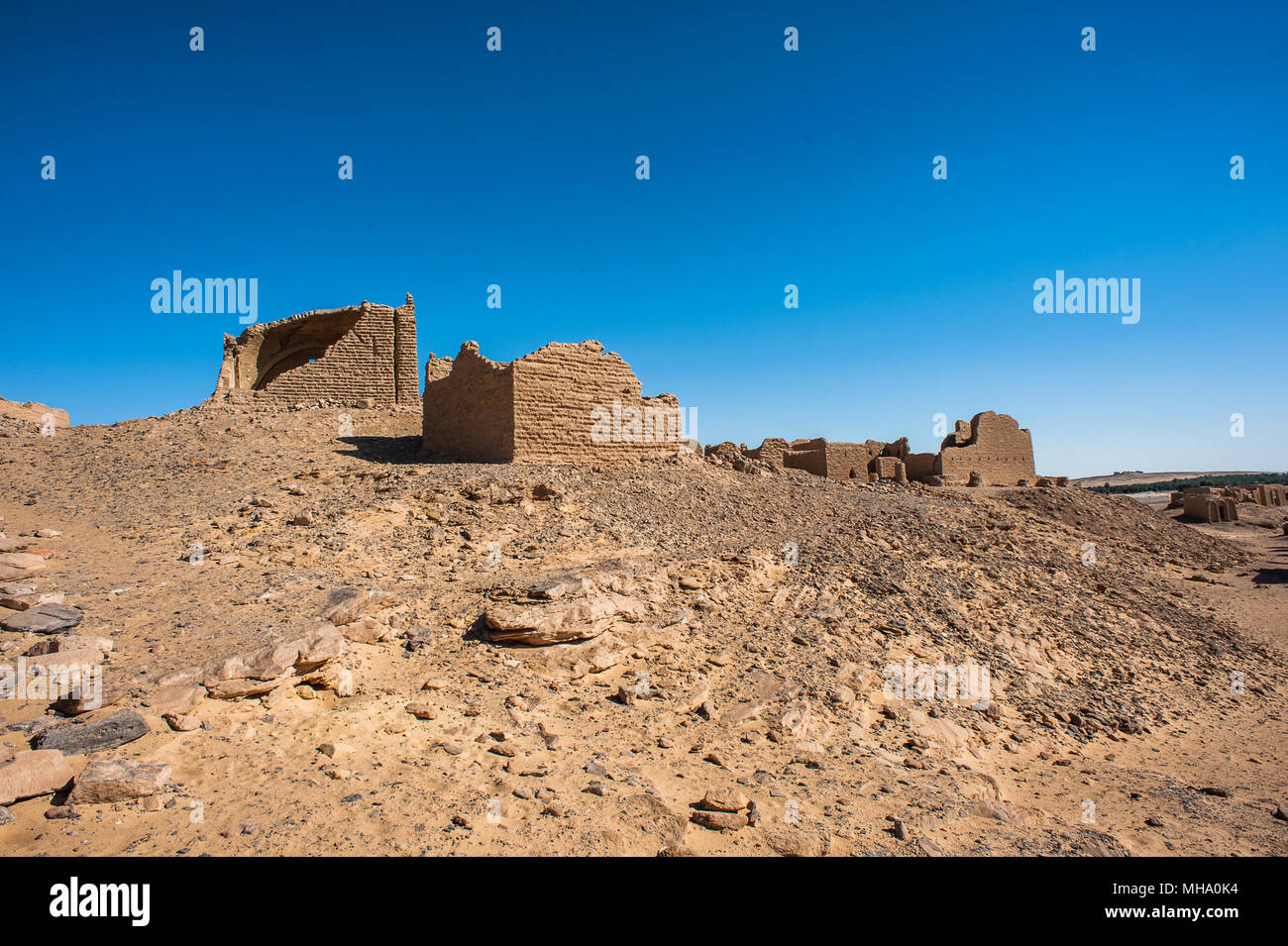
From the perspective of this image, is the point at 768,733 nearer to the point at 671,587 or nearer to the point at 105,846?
the point at 671,587

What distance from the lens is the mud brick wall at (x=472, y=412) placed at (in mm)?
11570

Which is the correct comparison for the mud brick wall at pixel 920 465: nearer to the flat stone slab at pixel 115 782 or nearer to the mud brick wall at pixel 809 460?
the mud brick wall at pixel 809 460

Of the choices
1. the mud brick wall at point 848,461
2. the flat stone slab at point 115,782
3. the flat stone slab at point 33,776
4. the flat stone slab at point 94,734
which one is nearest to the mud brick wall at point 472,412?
the flat stone slab at point 94,734

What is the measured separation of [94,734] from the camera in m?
3.85

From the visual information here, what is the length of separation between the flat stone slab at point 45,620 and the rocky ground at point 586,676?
2 centimetres

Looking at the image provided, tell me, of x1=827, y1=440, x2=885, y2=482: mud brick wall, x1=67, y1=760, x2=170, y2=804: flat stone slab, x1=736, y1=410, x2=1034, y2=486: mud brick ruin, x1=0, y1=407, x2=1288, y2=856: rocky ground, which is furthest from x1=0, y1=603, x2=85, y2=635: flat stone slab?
x1=827, y1=440, x2=885, y2=482: mud brick wall

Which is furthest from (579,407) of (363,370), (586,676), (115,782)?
(363,370)

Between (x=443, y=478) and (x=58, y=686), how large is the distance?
6.12m

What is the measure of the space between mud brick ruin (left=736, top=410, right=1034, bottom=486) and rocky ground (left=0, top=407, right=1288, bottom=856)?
816 cm

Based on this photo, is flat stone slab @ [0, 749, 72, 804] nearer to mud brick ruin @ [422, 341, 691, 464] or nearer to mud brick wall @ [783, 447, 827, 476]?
mud brick ruin @ [422, 341, 691, 464]

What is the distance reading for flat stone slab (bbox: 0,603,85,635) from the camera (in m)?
4.85

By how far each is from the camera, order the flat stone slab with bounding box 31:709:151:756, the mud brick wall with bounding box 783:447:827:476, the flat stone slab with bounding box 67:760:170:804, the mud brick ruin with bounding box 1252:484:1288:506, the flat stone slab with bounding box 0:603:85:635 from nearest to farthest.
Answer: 1. the flat stone slab with bounding box 67:760:170:804
2. the flat stone slab with bounding box 31:709:151:756
3. the flat stone slab with bounding box 0:603:85:635
4. the mud brick wall with bounding box 783:447:827:476
5. the mud brick ruin with bounding box 1252:484:1288:506

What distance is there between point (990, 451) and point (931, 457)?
2189mm

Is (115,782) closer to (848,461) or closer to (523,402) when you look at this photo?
(523,402)
